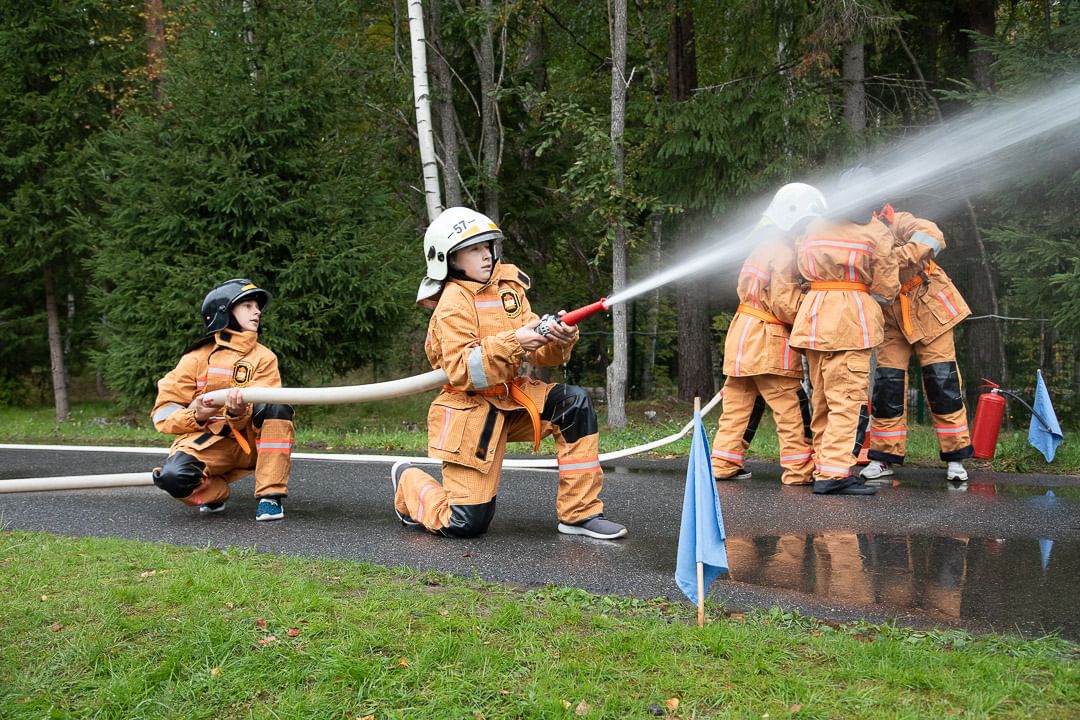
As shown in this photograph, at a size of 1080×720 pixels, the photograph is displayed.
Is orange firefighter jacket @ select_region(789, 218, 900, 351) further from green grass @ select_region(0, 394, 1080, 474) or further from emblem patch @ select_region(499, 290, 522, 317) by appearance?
emblem patch @ select_region(499, 290, 522, 317)

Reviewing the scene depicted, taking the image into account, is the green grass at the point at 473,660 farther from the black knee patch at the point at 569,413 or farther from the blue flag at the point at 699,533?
the black knee patch at the point at 569,413

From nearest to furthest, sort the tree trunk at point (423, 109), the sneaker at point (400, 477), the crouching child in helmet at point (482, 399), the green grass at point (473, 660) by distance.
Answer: the green grass at point (473, 660) < the crouching child in helmet at point (482, 399) < the sneaker at point (400, 477) < the tree trunk at point (423, 109)

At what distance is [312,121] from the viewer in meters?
13.5

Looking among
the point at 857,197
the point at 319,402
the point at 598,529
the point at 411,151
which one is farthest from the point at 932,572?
the point at 411,151

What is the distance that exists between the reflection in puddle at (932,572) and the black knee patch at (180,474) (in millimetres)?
3637

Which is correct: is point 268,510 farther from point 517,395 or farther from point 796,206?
point 796,206

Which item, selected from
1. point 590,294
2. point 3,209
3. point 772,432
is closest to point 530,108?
point 590,294

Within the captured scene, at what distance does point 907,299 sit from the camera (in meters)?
7.91

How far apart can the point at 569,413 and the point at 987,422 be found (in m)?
4.43

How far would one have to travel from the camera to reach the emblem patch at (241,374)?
265 inches

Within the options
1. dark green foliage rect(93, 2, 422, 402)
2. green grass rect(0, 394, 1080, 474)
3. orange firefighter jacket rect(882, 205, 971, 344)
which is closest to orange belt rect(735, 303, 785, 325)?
orange firefighter jacket rect(882, 205, 971, 344)

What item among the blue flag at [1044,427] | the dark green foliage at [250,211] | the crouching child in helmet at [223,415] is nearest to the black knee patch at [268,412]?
the crouching child in helmet at [223,415]

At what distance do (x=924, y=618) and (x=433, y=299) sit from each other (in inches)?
128

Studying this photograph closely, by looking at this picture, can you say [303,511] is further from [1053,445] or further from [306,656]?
[1053,445]
